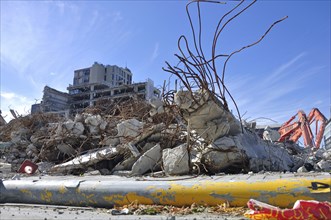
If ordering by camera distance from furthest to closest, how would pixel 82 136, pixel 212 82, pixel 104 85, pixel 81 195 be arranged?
pixel 104 85 → pixel 82 136 → pixel 212 82 → pixel 81 195

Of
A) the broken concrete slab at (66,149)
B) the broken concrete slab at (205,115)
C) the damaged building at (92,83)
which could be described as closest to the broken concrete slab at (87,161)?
the broken concrete slab at (66,149)

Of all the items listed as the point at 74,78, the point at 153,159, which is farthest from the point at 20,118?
the point at 74,78

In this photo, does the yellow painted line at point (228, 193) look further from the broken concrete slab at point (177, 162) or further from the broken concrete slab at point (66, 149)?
the broken concrete slab at point (66, 149)

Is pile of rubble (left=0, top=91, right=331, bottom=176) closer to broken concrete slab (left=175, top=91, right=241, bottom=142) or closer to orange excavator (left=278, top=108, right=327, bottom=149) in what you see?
broken concrete slab (left=175, top=91, right=241, bottom=142)

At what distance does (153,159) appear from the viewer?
4.21m

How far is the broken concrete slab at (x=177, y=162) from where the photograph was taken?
145 inches

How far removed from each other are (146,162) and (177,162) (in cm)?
64

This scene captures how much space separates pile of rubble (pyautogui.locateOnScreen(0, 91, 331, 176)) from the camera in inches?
151

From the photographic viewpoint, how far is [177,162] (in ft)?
12.1

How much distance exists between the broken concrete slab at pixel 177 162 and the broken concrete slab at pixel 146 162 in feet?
1.34

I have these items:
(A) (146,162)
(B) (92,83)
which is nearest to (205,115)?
(A) (146,162)

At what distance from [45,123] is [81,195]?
6.96m

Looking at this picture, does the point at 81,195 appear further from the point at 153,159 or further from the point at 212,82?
the point at 212,82

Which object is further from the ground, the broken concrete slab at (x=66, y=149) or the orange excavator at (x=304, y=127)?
the orange excavator at (x=304, y=127)
